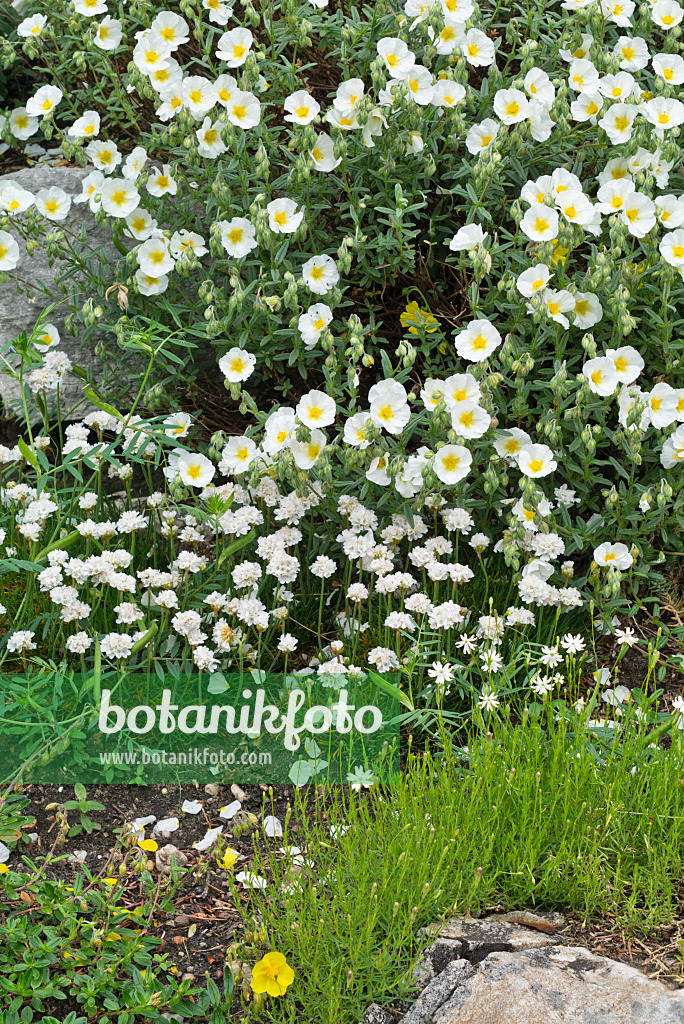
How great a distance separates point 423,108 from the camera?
9.93ft

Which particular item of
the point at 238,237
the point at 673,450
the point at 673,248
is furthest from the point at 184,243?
the point at 673,450

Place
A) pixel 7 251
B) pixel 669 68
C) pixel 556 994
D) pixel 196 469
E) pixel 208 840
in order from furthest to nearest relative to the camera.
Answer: pixel 7 251 < pixel 669 68 < pixel 196 469 < pixel 208 840 < pixel 556 994

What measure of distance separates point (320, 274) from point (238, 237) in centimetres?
28

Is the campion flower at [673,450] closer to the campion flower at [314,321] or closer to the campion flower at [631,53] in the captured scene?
the campion flower at [314,321]

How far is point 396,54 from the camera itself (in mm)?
2922

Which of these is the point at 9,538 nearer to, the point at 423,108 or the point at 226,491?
the point at 226,491

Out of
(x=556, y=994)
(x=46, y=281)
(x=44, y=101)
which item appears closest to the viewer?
(x=556, y=994)

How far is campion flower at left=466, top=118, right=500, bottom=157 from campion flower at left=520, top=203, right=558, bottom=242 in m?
0.37

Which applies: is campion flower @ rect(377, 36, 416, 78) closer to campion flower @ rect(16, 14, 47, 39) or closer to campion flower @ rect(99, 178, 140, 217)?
campion flower @ rect(99, 178, 140, 217)

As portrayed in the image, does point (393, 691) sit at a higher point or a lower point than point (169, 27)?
lower

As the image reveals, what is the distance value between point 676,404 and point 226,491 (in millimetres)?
1324

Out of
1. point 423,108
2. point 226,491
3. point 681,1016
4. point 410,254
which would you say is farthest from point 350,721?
point 423,108

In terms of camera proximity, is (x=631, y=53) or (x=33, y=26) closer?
(x=631, y=53)

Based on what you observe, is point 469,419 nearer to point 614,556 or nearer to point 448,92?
point 614,556
